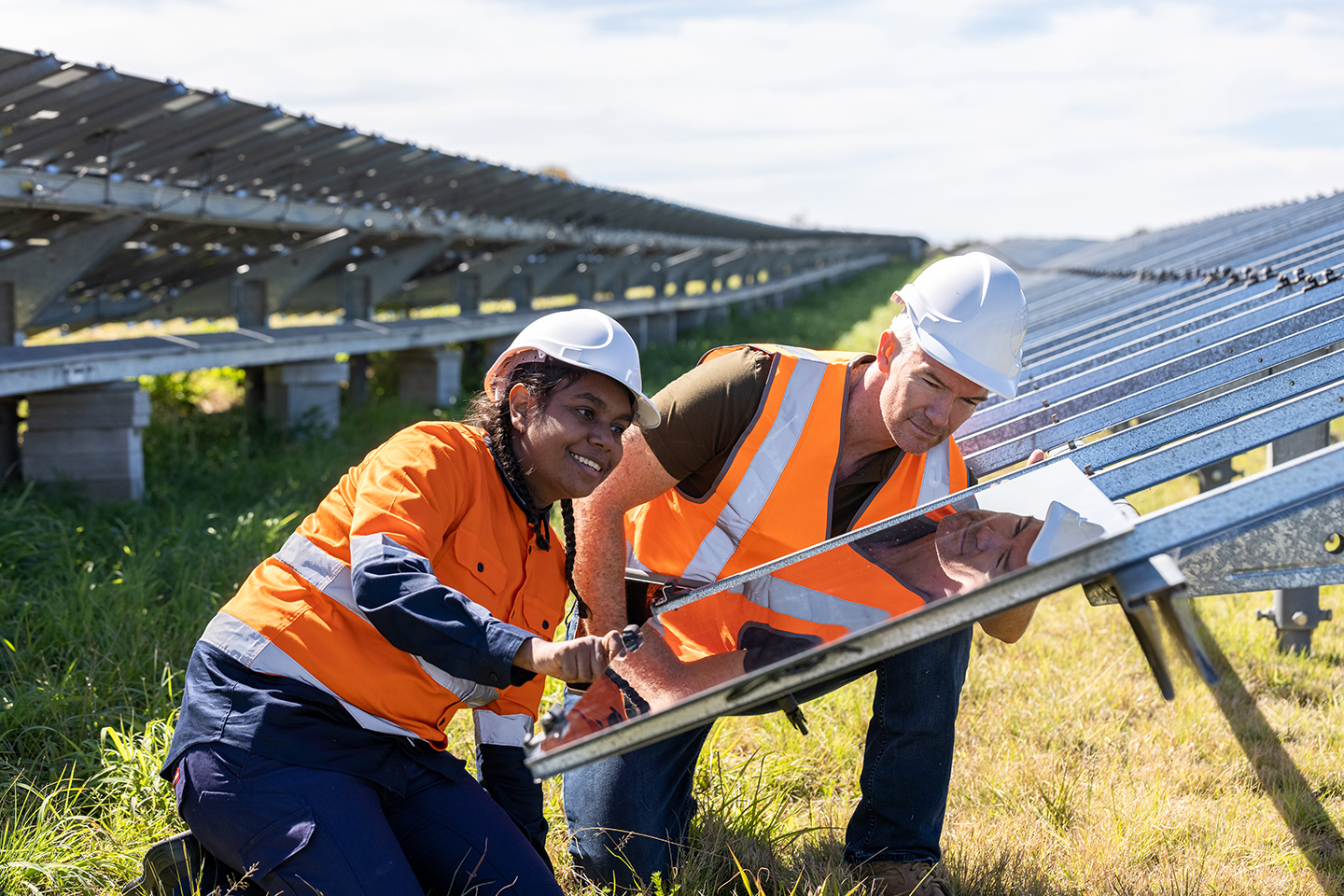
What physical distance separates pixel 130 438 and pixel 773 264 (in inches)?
763

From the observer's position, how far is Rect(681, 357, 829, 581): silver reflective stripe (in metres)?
2.58

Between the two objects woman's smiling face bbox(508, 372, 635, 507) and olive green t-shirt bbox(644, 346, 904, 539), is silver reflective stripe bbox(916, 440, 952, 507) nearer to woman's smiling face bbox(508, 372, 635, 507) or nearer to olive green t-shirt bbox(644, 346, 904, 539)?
olive green t-shirt bbox(644, 346, 904, 539)

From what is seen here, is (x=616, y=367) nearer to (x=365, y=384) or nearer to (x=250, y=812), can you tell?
(x=250, y=812)

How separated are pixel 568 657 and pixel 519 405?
27.2 inches

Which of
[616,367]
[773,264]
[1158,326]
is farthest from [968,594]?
[773,264]

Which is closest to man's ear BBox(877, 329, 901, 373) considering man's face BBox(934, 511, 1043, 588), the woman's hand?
man's face BBox(934, 511, 1043, 588)

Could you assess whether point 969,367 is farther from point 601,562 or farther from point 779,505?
point 601,562

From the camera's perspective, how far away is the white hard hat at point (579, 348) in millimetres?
2223

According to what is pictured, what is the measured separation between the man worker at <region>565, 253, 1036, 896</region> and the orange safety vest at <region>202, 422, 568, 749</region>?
0.38 metres

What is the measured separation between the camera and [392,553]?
1.92 meters

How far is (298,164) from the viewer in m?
7.17

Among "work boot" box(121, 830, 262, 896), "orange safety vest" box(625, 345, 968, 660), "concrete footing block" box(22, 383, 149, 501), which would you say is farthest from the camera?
"concrete footing block" box(22, 383, 149, 501)

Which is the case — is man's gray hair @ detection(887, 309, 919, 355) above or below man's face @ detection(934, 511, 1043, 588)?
above

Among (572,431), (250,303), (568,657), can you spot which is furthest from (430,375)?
(568,657)
